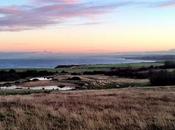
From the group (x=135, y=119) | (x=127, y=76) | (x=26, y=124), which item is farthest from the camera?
(x=127, y=76)

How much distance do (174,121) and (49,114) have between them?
4.74m

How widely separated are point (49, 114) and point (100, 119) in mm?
2355

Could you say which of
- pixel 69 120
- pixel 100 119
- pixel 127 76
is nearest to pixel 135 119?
pixel 100 119

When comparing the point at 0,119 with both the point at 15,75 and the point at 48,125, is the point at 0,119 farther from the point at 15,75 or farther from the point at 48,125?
the point at 15,75

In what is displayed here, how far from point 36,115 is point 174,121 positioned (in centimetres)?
509

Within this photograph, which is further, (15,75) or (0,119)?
(15,75)

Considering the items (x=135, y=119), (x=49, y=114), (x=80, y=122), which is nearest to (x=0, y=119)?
(x=49, y=114)

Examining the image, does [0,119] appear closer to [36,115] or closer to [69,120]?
[36,115]

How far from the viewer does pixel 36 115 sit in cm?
1504

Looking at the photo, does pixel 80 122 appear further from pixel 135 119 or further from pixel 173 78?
pixel 173 78

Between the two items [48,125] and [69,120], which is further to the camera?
[69,120]

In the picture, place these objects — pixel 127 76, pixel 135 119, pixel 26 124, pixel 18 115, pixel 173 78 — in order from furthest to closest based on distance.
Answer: pixel 127 76 → pixel 173 78 → pixel 18 115 → pixel 135 119 → pixel 26 124

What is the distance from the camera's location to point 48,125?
1290 centimetres

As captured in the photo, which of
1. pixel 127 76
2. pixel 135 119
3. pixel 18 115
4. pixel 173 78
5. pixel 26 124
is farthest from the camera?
pixel 127 76
